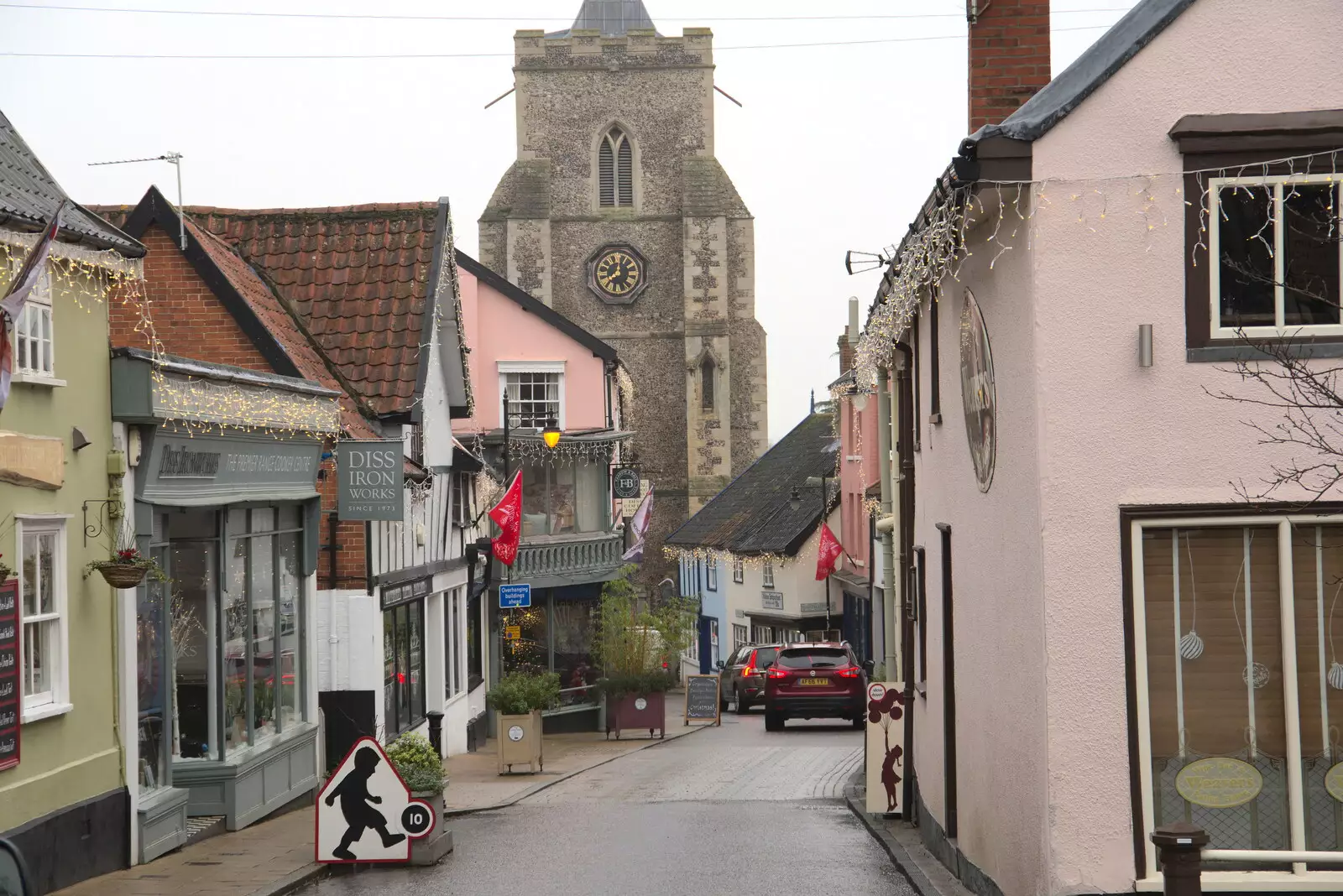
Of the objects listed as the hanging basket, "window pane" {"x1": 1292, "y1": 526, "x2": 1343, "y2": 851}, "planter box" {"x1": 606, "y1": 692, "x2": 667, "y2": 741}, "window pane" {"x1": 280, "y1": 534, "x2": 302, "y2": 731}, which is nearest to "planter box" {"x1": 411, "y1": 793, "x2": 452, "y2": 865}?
the hanging basket

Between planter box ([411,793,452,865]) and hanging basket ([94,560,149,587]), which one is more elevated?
hanging basket ([94,560,149,587])

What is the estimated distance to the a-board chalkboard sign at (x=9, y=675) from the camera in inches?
422

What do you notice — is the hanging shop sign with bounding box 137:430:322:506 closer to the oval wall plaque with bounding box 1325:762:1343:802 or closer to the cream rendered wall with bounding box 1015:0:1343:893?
the cream rendered wall with bounding box 1015:0:1343:893

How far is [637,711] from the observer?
30688mm

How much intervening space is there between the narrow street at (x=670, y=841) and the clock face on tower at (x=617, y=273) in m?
46.4

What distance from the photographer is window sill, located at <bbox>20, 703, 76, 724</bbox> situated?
11195 mm

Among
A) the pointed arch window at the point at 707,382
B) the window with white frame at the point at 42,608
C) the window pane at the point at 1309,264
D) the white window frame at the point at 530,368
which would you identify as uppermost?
the pointed arch window at the point at 707,382

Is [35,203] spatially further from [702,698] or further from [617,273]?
[617,273]

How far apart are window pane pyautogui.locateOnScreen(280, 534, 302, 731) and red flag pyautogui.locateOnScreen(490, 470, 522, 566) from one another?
8.24 metres

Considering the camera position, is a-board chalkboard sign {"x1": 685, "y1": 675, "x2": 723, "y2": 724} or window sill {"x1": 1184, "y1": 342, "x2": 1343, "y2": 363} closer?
window sill {"x1": 1184, "y1": 342, "x2": 1343, "y2": 363}

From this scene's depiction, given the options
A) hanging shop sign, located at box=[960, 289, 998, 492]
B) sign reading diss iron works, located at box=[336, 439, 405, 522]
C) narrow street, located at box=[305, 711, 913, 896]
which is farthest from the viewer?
sign reading diss iron works, located at box=[336, 439, 405, 522]

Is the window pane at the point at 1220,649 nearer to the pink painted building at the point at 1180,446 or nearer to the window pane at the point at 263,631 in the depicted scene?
the pink painted building at the point at 1180,446

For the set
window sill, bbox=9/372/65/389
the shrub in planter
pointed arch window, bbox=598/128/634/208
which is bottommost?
the shrub in planter

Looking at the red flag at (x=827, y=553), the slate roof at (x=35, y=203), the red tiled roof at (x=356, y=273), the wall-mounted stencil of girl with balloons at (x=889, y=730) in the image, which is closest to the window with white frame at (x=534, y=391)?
the red flag at (x=827, y=553)
